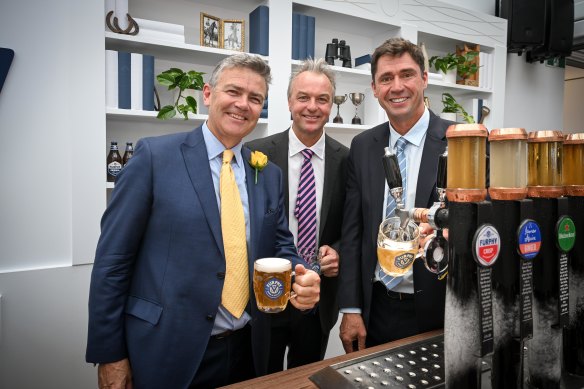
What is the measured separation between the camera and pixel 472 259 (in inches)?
31.3

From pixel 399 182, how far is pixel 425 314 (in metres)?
0.86

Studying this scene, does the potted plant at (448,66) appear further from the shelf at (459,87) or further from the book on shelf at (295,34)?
the book on shelf at (295,34)

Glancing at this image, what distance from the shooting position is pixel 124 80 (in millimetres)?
2748

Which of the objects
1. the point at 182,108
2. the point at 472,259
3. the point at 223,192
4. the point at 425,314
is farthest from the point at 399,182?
the point at 182,108

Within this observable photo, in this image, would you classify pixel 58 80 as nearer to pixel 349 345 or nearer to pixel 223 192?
pixel 223 192

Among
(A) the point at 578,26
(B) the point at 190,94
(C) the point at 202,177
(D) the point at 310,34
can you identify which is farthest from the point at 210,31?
(A) the point at 578,26

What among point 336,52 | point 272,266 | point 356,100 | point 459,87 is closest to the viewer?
point 272,266

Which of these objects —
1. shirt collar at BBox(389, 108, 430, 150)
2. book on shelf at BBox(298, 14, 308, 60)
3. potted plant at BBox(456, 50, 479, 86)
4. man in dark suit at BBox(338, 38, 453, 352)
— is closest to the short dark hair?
man in dark suit at BBox(338, 38, 453, 352)

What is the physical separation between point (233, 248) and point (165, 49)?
2.07m

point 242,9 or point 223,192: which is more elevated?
point 242,9

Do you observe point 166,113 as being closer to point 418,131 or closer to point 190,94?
point 190,94

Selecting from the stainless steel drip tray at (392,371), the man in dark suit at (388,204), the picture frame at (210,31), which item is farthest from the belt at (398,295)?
the picture frame at (210,31)

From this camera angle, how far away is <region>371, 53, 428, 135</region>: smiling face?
1873 millimetres

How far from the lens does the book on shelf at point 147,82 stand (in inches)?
111
